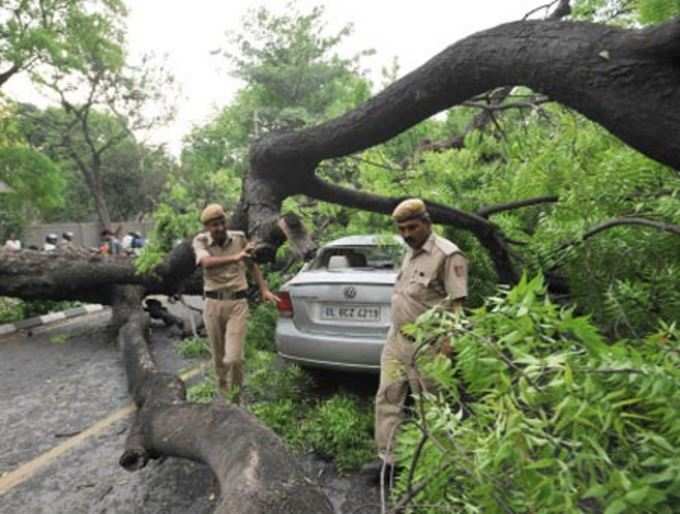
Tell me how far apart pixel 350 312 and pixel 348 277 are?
0.30 metres

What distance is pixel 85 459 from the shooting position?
152 inches

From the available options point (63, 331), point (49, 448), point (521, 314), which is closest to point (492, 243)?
point (521, 314)

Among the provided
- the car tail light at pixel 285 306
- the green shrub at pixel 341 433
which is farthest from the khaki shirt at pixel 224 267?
the green shrub at pixel 341 433

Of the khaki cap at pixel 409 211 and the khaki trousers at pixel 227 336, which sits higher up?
the khaki cap at pixel 409 211

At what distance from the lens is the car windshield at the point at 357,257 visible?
15.9ft

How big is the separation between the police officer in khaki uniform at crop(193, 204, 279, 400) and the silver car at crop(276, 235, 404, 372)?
0.96 ft

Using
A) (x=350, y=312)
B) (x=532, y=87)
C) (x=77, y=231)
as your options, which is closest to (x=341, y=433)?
(x=350, y=312)

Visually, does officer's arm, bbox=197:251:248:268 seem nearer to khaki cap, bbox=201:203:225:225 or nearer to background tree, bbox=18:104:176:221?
khaki cap, bbox=201:203:225:225

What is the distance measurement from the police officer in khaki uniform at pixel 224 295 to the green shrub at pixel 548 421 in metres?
3.32

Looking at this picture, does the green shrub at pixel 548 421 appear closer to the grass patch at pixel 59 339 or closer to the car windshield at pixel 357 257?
the car windshield at pixel 357 257

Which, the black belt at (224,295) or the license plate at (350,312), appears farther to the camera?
the black belt at (224,295)

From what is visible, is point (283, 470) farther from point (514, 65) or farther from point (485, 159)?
point (485, 159)

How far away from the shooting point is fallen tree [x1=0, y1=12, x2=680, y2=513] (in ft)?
6.42

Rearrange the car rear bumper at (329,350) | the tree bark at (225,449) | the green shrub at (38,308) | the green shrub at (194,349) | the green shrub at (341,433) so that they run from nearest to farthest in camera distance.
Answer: the tree bark at (225,449) → the green shrub at (341,433) → the car rear bumper at (329,350) → the green shrub at (194,349) → the green shrub at (38,308)
